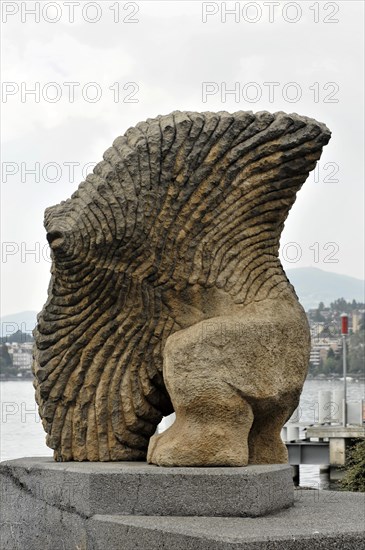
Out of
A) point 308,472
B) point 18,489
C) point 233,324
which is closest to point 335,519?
point 233,324

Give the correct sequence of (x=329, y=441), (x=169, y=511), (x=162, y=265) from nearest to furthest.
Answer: (x=169, y=511), (x=162, y=265), (x=329, y=441)

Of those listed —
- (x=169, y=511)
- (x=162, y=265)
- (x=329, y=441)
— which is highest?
(x=162, y=265)

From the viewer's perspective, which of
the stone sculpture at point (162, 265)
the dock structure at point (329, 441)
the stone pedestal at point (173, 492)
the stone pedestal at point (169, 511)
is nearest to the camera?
the stone pedestal at point (169, 511)

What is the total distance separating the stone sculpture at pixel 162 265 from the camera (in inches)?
221

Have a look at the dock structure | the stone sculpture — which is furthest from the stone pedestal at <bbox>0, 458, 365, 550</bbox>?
the dock structure

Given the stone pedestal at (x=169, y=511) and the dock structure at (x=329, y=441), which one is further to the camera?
the dock structure at (x=329, y=441)

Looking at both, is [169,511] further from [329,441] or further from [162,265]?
[329,441]

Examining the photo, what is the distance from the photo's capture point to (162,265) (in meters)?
5.64

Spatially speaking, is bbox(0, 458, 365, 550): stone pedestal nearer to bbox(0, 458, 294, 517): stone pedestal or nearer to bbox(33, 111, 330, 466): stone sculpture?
bbox(0, 458, 294, 517): stone pedestal

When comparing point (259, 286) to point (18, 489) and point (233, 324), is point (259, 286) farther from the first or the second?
point (18, 489)

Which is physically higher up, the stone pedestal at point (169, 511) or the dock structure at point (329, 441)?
the stone pedestal at point (169, 511)

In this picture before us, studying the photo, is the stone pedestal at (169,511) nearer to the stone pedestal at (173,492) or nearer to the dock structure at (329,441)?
the stone pedestal at (173,492)

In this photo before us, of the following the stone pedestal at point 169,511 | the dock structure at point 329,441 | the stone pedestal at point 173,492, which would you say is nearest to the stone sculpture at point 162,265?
the stone pedestal at point 169,511

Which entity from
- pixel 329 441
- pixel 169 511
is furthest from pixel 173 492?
pixel 329 441
